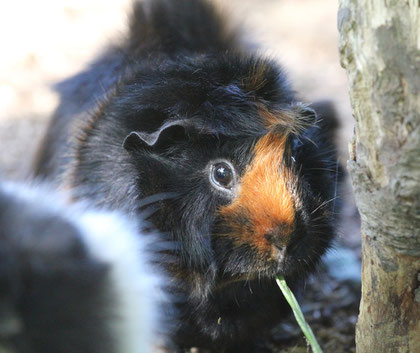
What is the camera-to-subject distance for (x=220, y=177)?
71.1 inches

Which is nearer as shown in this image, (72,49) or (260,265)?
(260,265)

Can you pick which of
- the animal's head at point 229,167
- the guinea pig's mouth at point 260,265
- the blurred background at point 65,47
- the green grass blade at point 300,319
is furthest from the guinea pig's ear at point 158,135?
the blurred background at point 65,47

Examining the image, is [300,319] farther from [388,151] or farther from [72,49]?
[72,49]

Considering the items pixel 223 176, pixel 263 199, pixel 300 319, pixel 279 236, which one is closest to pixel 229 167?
pixel 223 176

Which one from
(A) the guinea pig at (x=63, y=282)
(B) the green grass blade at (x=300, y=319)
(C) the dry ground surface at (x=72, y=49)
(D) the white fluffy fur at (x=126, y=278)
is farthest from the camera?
(C) the dry ground surface at (x=72, y=49)

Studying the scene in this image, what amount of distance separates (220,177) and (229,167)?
0.04 metres

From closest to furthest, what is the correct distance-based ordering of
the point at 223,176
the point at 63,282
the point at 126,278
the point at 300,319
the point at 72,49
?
the point at 63,282
the point at 126,278
the point at 300,319
the point at 223,176
the point at 72,49

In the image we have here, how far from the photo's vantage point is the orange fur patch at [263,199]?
1.65 metres

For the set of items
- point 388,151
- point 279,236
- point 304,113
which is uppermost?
point 304,113

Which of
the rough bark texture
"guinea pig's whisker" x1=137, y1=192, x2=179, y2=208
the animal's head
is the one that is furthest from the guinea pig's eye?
A: the rough bark texture

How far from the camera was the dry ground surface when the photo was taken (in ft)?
13.5

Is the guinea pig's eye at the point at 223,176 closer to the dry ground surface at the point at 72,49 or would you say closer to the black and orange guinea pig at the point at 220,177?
the black and orange guinea pig at the point at 220,177

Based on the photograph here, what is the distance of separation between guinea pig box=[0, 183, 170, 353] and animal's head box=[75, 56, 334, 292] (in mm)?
330

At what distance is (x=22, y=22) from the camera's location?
5691 mm
